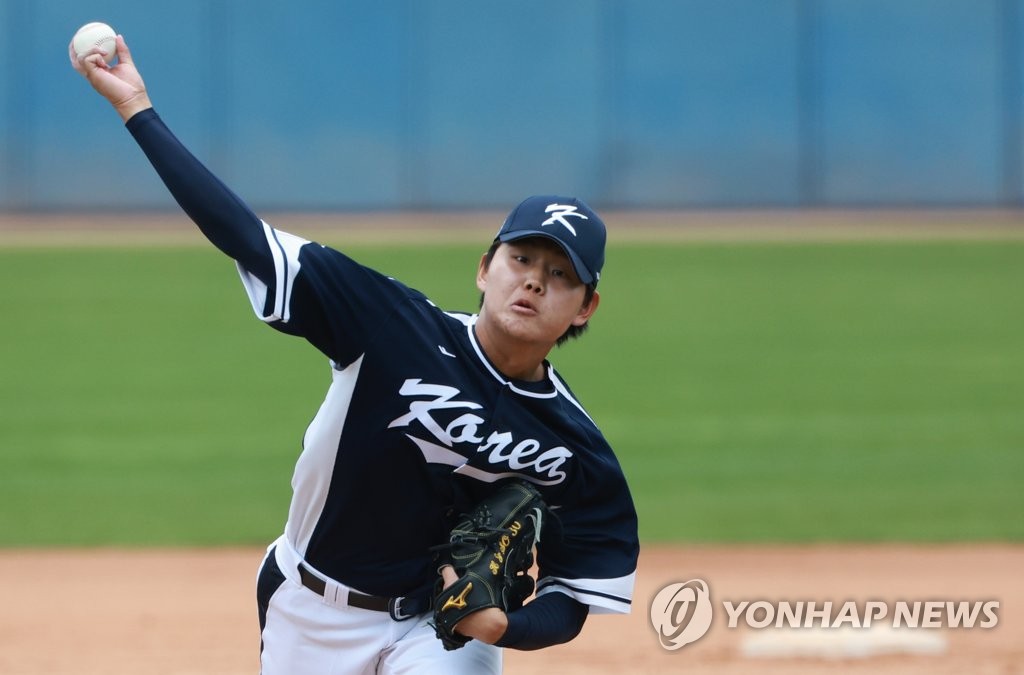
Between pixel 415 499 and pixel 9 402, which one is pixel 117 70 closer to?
pixel 415 499

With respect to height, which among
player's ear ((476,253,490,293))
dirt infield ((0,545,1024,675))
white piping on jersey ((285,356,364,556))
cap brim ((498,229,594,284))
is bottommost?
dirt infield ((0,545,1024,675))

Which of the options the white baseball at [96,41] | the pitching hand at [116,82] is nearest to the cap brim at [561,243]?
the pitching hand at [116,82]

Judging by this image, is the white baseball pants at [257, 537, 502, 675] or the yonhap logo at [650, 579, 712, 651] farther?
the yonhap logo at [650, 579, 712, 651]

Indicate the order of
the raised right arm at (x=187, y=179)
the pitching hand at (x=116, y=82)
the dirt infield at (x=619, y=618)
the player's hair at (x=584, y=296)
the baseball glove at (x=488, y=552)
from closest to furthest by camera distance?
1. the raised right arm at (x=187, y=179)
2. the pitching hand at (x=116, y=82)
3. the baseball glove at (x=488, y=552)
4. the player's hair at (x=584, y=296)
5. the dirt infield at (x=619, y=618)

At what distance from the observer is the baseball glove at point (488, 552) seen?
290 cm

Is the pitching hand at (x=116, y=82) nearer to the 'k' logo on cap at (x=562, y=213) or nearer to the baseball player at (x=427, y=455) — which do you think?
the baseball player at (x=427, y=455)

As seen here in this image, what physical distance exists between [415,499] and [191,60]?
69.2 feet

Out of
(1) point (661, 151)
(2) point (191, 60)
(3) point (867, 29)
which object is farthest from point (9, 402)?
(3) point (867, 29)

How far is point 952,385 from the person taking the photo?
39.8ft

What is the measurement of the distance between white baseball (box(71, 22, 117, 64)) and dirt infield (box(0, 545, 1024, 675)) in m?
3.04

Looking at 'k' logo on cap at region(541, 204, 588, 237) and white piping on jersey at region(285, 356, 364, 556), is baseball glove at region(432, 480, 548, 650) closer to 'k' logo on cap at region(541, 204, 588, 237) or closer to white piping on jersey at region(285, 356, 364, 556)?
white piping on jersey at region(285, 356, 364, 556)

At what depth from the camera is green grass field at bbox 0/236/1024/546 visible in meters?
8.48

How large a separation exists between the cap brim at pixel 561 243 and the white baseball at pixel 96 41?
917 mm

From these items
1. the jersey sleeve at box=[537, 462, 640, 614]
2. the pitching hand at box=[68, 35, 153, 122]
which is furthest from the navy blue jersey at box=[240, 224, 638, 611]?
the pitching hand at box=[68, 35, 153, 122]
